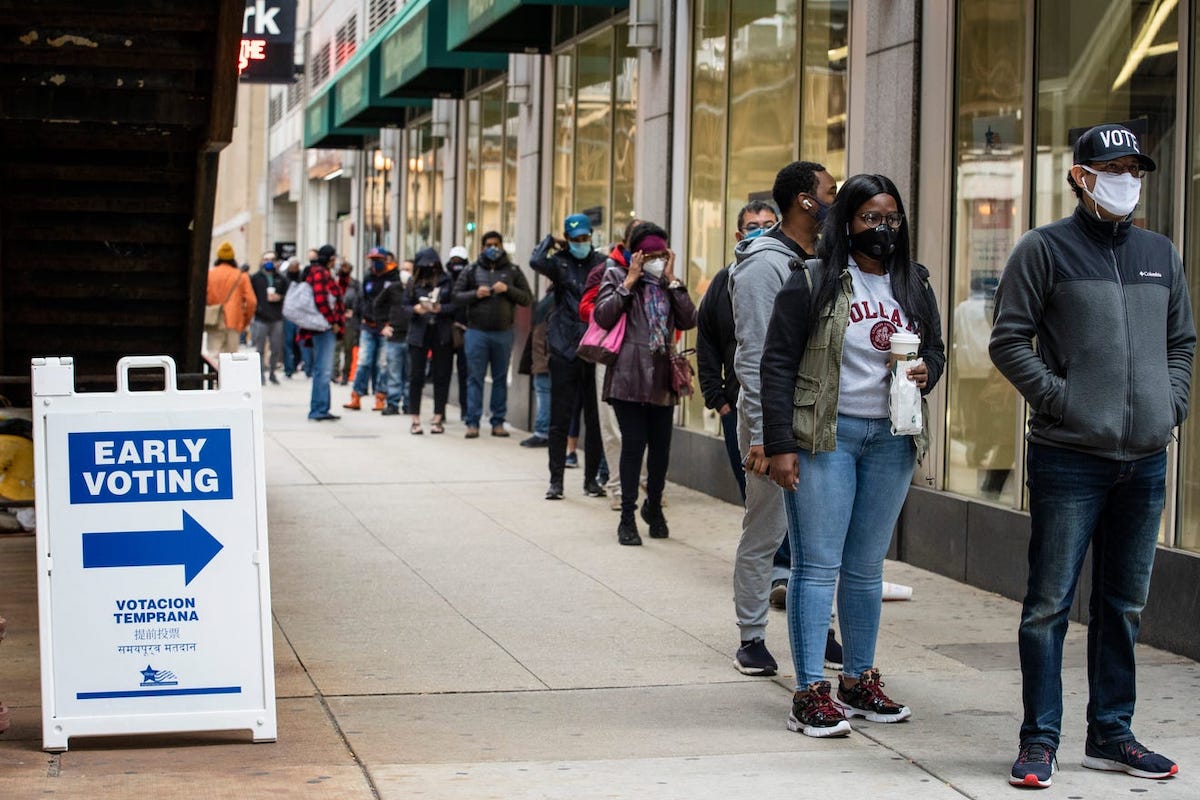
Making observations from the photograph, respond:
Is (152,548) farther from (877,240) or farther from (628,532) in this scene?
(628,532)

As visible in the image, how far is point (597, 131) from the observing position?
55.8 ft

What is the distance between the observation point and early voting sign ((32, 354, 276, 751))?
5.70 metres

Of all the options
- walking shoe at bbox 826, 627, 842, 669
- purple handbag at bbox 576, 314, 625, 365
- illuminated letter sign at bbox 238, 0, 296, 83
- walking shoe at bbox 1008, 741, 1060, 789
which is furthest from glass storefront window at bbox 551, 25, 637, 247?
walking shoe at bbox 1008, 741, 1060, 789

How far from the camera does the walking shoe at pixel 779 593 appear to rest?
27.6ft

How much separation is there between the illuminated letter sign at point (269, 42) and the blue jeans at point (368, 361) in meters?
4.12

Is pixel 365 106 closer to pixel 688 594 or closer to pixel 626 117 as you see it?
pixel 626 117

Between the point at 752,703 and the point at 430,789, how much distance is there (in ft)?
5.43

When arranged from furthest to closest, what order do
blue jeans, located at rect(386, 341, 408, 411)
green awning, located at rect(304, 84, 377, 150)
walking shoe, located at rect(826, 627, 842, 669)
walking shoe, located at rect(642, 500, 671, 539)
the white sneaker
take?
1. green awning, located at rect(304, 84, 377, 150)
2. blue jeans, located at rect(386, 341, 408, 411)
3. walking shoe, located at rect(642, 500, 671, 539)
4. the white sneaker
5. walking shoe, located at rect(826, 627, 842, 669)

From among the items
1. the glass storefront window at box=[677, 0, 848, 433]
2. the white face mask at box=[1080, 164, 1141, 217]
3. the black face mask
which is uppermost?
the glass storefront window at box=[677, 0, 848, 433]

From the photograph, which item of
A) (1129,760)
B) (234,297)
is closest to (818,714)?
(1129,760)

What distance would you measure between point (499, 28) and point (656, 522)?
807 centimetres

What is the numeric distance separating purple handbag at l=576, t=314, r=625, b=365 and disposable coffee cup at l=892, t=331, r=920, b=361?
471 centimetres

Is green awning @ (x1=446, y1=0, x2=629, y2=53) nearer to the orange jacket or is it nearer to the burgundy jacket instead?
the orange jacket

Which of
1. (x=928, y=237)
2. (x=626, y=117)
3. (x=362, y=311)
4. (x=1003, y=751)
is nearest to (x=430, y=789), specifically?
(x=1003, y=751)
